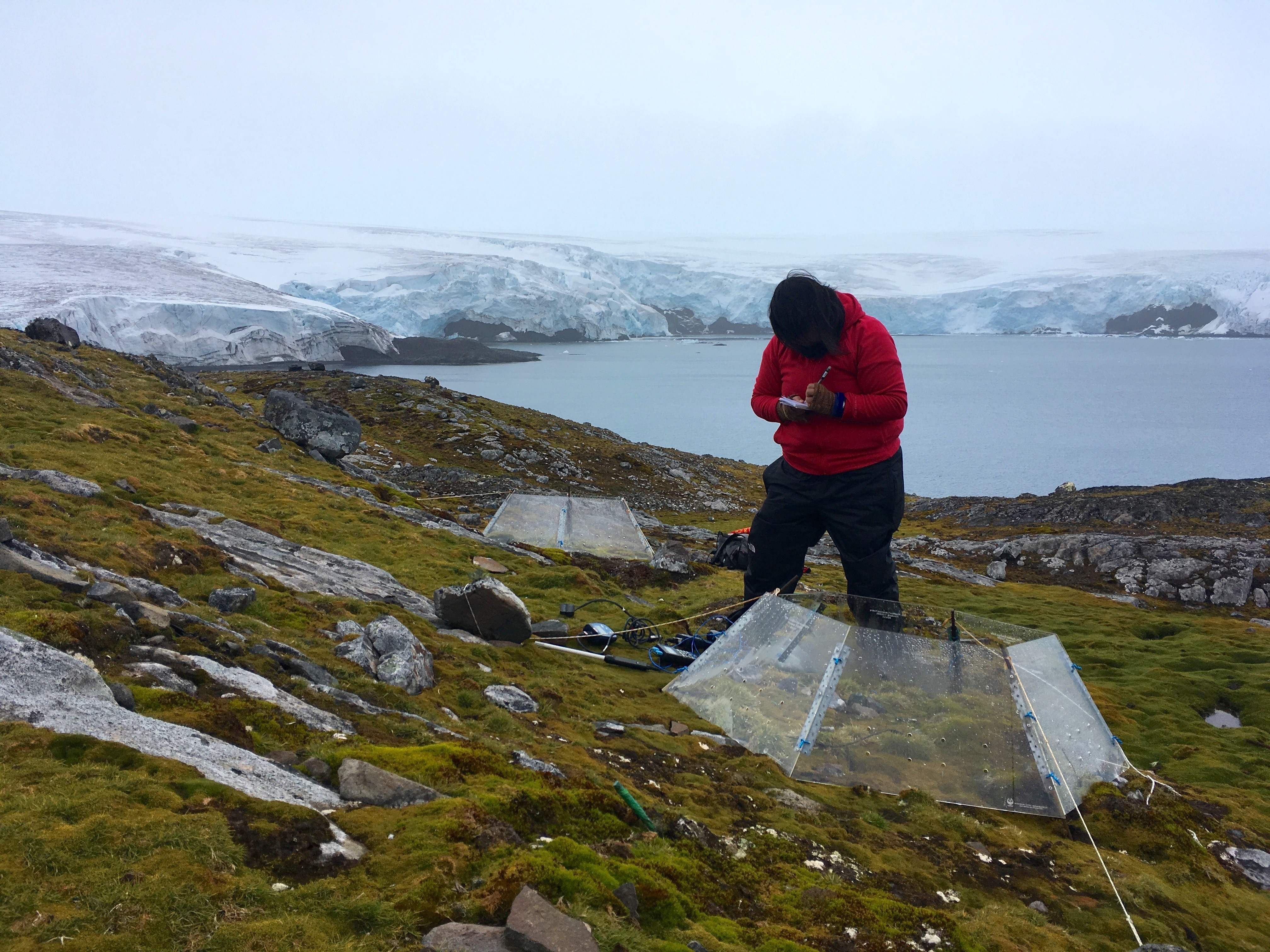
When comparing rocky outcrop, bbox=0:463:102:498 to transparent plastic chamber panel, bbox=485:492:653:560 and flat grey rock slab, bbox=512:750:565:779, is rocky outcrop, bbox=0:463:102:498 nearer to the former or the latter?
flat grey rock slab, bbox=512:750:565:779

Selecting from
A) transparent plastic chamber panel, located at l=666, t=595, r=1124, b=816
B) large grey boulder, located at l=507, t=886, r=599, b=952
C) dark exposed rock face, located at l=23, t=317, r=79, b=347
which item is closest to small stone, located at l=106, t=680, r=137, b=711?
large grey boulder, located at l=507, t=886, r=599, b=952

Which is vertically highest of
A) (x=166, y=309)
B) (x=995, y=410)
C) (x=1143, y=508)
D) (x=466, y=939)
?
(x=166, y=309)

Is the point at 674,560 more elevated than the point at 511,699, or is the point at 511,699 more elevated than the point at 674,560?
the point at 511,699

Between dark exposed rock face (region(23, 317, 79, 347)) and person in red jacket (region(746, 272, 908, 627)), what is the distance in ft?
110

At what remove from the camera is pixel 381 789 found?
4.73 meters

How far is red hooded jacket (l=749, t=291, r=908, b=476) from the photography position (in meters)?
7.83

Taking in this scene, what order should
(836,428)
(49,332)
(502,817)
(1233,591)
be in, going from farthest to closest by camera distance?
(49,332) < (1233,591) < (836,428) < (502,817)

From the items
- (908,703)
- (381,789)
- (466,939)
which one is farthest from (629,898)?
(908,703)

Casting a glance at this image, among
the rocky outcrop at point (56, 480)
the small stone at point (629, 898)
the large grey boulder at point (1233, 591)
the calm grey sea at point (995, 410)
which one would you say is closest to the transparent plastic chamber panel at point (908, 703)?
the small stone at point (629, 898)

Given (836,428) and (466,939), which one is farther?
(836,428)

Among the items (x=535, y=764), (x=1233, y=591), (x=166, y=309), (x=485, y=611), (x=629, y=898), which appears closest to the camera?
(x=629, y=898)

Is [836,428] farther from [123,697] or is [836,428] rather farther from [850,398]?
[123,697]

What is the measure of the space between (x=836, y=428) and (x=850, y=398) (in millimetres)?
406

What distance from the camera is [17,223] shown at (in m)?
123
